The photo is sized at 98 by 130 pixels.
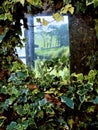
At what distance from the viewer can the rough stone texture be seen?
1.91 m

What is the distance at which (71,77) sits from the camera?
192 cm

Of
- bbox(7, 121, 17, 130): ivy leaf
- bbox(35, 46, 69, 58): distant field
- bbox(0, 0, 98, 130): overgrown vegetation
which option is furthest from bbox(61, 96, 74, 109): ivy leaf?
bbox(35, 46, 69, 58): distant field

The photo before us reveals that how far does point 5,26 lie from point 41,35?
1.40 metres

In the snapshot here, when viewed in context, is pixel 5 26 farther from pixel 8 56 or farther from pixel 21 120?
pixel 21 120

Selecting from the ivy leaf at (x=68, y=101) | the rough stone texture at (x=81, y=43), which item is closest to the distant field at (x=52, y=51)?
the rough stone texture at (x=81, y=43)

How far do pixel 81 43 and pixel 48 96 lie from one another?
423 mm

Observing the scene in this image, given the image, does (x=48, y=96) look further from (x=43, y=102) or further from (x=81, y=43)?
(x=81, y=43)

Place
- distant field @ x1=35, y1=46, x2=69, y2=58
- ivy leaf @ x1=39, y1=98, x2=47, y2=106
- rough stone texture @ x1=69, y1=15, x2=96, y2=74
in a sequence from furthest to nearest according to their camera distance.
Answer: distant field @ x1=35, y1=46, x2=69, y2=58, rough stone texture @ x1=69, y1=15, x2=96, y2=74, ivy leaf @ x1=39, y1=98, x2=47, y2=106

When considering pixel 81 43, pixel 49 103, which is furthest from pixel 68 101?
pixel 81 43

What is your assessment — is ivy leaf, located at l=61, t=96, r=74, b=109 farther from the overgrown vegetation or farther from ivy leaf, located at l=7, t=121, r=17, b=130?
ivy leaf, located at l=7, t=121, r=17, b=130

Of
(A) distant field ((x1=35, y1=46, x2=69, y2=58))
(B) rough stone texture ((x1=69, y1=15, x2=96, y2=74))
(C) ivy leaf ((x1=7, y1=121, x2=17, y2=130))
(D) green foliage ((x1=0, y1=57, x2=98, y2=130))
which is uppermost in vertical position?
(B) rough stone texture ((x1=69, y1=15, x2=96, y2=74))

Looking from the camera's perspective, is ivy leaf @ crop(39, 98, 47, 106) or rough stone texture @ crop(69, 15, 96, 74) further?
rough stone texture @ crop(69, 15, 96, 74)

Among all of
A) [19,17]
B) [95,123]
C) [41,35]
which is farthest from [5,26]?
[41,35]

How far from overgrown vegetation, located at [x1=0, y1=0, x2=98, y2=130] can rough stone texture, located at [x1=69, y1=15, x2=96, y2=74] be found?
0.21ft
